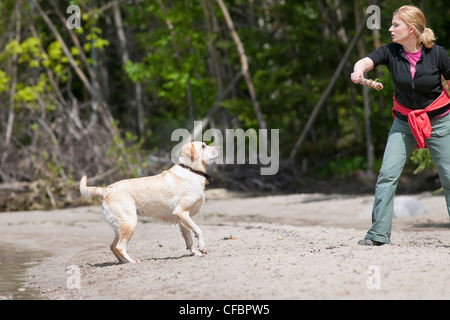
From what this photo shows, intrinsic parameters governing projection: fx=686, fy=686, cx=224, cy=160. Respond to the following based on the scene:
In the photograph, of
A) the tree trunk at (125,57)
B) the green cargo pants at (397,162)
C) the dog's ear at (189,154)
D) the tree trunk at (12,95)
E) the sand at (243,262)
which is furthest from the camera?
the tree trunk at (125,57)

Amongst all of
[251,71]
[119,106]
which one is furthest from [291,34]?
[119,106]

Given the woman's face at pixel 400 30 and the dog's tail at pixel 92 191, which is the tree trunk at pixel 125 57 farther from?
the woman's face at pixel 400 30

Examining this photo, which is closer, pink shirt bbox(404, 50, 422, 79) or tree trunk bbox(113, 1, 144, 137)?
pink shirt bbox(404, 50, 422, 79)

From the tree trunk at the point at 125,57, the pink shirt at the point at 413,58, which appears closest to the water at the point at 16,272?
the pink shirt at the point at 413,58

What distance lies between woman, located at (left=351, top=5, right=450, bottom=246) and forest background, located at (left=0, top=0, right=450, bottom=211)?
960 centimetres

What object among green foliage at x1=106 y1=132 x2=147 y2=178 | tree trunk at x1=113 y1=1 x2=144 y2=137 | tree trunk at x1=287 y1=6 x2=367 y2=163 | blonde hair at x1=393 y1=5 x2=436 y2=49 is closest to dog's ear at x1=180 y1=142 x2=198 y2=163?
blonde hair at x1=393 y1=5 x2=436 y2=49

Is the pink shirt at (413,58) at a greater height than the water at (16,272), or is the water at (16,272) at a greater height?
the pink shirt at (413,58)

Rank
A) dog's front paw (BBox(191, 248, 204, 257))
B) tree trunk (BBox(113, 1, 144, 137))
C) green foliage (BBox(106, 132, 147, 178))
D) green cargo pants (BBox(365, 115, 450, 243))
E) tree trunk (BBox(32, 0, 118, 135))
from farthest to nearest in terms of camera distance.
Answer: tree trunk (BBox(113, 1, 144, 137)) < tree trunk (BBox(32, 0, 118, 135)) < green foliage (BBox(106, 132, 147, 178)) < dog's front paw (BBox(191, 248, 204, 257)) < green cargo pants (BBox(365, 115, 450, 243))

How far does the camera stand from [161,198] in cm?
796

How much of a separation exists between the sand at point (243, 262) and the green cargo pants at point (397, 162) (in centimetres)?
30

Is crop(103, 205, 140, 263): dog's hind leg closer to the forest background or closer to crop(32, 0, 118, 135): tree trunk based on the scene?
the forest background

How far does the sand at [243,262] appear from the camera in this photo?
5.61 m

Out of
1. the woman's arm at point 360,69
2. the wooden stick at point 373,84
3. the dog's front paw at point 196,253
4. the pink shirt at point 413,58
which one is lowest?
the dog's front paw at point 196,253

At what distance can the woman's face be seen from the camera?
23.2 ft
